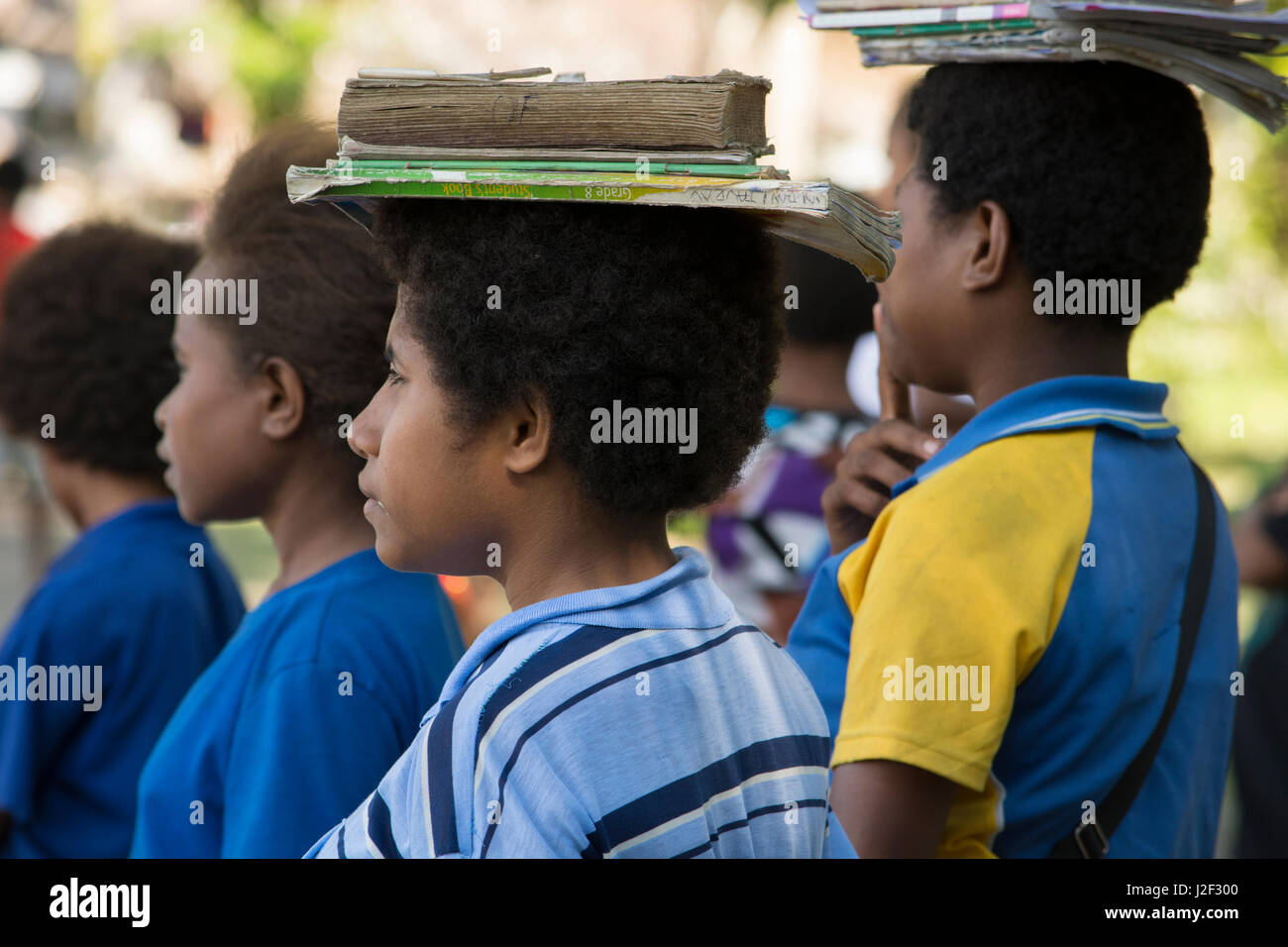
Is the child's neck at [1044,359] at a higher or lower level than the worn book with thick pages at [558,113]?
lower

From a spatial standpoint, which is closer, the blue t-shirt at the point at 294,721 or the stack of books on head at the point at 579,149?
the stack of books on head at the point at 579,149

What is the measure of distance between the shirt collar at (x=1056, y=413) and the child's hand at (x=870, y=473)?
14cm

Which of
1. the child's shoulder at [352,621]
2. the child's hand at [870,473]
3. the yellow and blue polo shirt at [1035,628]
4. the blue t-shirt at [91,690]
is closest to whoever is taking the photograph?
the yellow and blue polo shirt at [1035,628]

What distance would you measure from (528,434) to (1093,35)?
95cm

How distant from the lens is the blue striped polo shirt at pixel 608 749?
4.15 ft

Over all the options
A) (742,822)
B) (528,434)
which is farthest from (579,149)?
(742,822)

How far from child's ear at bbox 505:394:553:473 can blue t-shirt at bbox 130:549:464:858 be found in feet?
1.89

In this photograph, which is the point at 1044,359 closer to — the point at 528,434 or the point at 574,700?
the point at 528,434

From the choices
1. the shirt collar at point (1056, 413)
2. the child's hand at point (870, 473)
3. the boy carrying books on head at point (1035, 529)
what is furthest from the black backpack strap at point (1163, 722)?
the child's hand at point (870, 473)

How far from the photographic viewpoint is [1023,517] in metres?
1.73

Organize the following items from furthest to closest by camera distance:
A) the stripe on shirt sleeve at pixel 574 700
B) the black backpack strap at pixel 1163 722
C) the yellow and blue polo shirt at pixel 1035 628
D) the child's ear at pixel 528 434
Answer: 1. the black backpack strap at pixel 1163 722
2. the yellow and blue polo shirt at pixel 1035 628
3. the child's ear at pixel 528 434
4. the stripe on shirt sleeve at pixel 574 700

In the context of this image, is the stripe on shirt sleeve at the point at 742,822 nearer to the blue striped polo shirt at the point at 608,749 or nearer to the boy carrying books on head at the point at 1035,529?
the blue striped polo shirt at the point at 608,749
